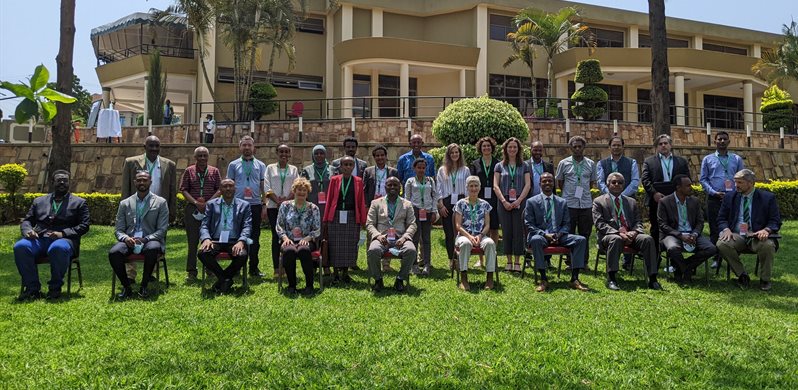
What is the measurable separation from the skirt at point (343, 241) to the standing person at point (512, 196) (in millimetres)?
2031

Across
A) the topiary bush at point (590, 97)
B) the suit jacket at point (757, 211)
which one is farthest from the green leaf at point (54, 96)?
the topiary bush at point (590, 97)

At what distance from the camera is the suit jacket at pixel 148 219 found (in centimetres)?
669

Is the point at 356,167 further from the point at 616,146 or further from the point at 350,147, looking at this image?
the point at 616,146

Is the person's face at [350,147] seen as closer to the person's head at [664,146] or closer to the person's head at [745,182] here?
the person's head at [664,146]

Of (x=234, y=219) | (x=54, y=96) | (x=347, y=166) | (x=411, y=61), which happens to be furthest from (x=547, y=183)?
(x=411, y=61)

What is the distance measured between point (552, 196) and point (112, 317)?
16.9ft

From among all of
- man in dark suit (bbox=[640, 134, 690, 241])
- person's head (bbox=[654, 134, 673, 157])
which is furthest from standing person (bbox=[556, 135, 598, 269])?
person's head (bbox=[654, 134, 673, 157])

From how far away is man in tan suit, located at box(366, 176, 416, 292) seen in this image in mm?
6656

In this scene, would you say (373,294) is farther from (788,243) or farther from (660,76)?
(788,243)

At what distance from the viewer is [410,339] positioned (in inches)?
185

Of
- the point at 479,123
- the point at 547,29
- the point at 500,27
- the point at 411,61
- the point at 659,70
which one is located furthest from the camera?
the point at 500,27

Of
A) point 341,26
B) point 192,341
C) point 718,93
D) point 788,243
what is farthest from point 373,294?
point 718,93

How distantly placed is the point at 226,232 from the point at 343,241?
143 cm

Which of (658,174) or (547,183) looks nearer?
(547,183)
